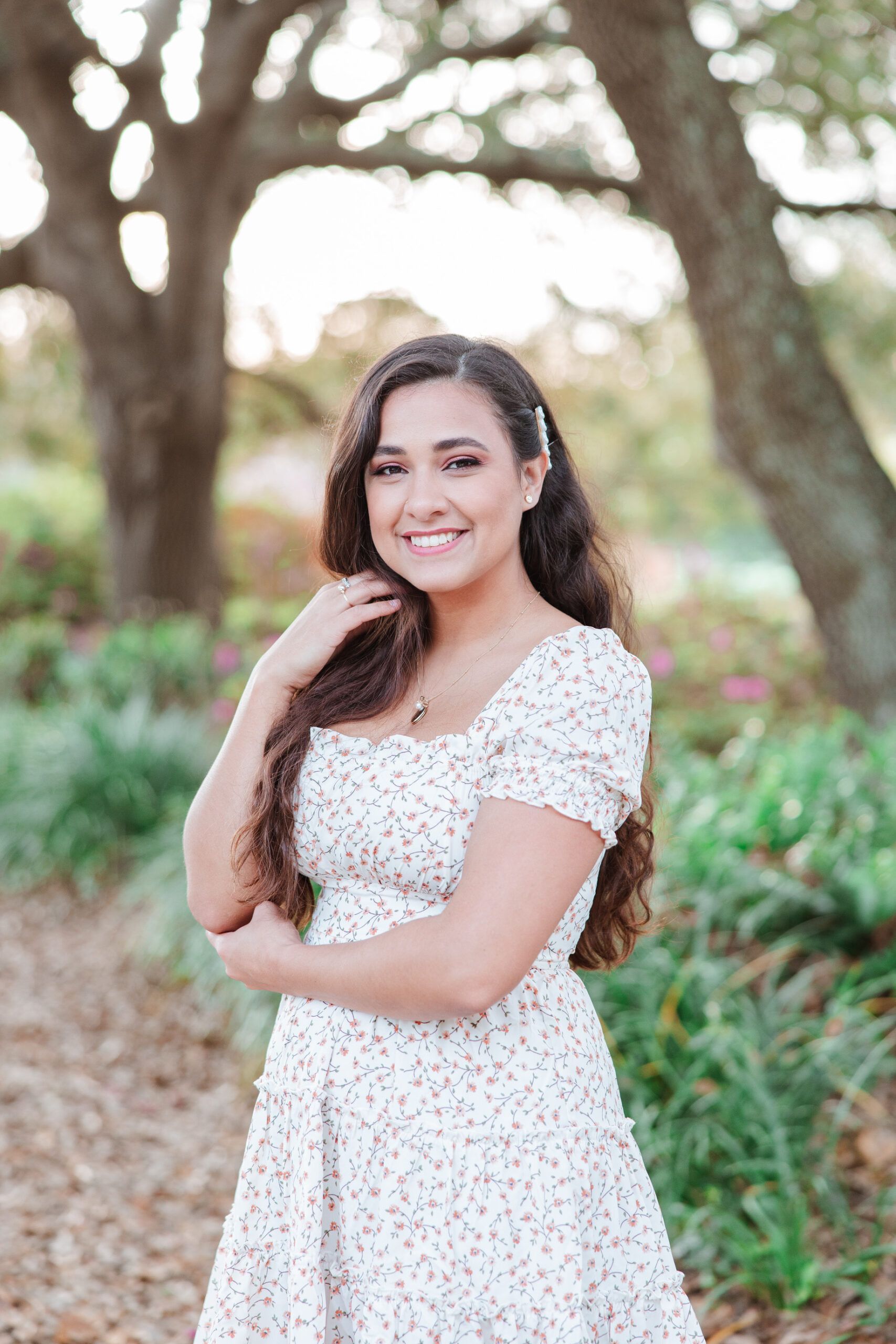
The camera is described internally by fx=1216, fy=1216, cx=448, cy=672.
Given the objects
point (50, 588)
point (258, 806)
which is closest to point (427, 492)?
point (258, 806)

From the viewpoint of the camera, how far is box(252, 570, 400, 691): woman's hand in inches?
77.2

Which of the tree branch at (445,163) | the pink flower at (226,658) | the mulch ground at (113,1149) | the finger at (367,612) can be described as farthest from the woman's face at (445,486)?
the tree branch at (445,163)

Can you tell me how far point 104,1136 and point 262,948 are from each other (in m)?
2.80

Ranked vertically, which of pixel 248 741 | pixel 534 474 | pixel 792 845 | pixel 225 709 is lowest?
pixel 225 709

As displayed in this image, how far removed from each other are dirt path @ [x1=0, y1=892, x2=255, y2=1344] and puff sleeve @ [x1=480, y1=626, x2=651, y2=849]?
2192 millimetres

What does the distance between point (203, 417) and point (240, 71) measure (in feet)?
7.84

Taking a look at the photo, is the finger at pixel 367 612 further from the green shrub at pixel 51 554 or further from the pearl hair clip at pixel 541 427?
the green shrub at pixel 51 554

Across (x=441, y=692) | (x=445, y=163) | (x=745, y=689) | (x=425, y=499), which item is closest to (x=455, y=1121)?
(x=441, y=692)

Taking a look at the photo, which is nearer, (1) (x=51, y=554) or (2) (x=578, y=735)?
(2) (x=578, y=735)

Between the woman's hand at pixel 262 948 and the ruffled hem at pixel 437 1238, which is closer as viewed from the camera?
the ruffled hem at pixel 437 1238

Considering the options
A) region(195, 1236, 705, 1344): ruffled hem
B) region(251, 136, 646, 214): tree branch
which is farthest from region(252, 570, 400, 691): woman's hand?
region(251, 136, 646, 214): tree branch

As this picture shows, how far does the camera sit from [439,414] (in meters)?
1.84

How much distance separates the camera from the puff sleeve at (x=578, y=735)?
5.16 ft

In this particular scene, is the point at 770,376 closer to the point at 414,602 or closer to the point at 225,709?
the point at 225,709
